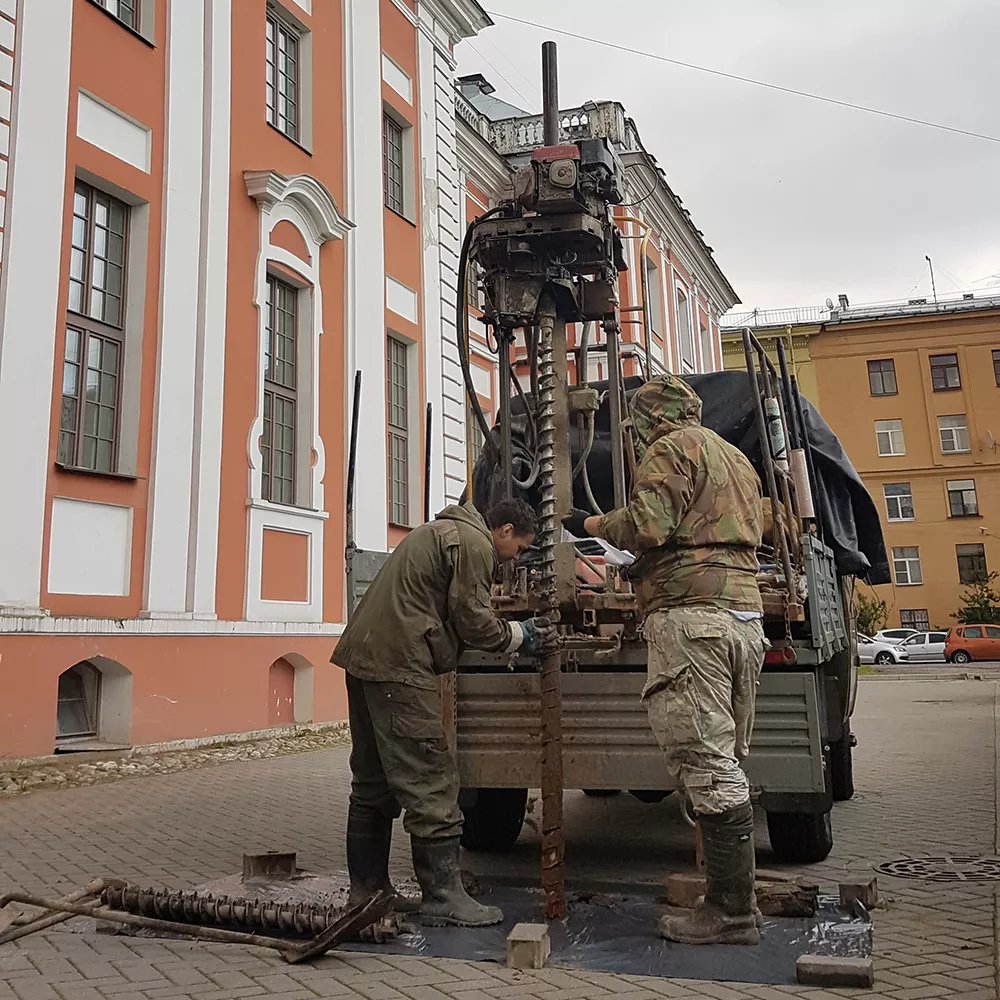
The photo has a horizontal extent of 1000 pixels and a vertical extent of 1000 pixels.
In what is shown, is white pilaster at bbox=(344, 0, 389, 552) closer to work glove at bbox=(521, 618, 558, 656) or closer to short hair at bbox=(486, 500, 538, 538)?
short hair at bbox=(486, 500, 538, 538)

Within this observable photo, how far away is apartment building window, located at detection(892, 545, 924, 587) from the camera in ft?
144

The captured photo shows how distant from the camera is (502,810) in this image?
5754 mm

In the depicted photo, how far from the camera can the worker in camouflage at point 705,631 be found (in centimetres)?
385

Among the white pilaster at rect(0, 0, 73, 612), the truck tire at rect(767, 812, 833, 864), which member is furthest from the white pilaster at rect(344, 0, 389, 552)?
the truck tire at rect(767, 812, 833, 864)

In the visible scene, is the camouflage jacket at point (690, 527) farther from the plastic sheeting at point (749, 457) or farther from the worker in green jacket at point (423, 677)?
the plastic sheeting at point (749, 457)

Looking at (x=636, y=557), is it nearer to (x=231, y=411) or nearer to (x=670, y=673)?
(x=670, y=673)

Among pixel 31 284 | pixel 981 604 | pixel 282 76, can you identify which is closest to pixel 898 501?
pixel 981 604

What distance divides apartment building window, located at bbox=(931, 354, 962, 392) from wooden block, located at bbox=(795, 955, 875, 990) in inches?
1794

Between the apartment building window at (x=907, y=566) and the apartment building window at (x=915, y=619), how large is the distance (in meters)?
1.10

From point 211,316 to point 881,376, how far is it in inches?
1568

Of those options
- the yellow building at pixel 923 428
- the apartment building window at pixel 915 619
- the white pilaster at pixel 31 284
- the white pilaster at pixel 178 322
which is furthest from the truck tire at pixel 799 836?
the apartment building window at pixel 915 619

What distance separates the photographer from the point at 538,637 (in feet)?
14.2

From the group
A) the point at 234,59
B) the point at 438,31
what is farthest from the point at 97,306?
the point at 438,31

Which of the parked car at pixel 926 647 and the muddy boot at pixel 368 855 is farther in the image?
the parked car at pixel 926 647
